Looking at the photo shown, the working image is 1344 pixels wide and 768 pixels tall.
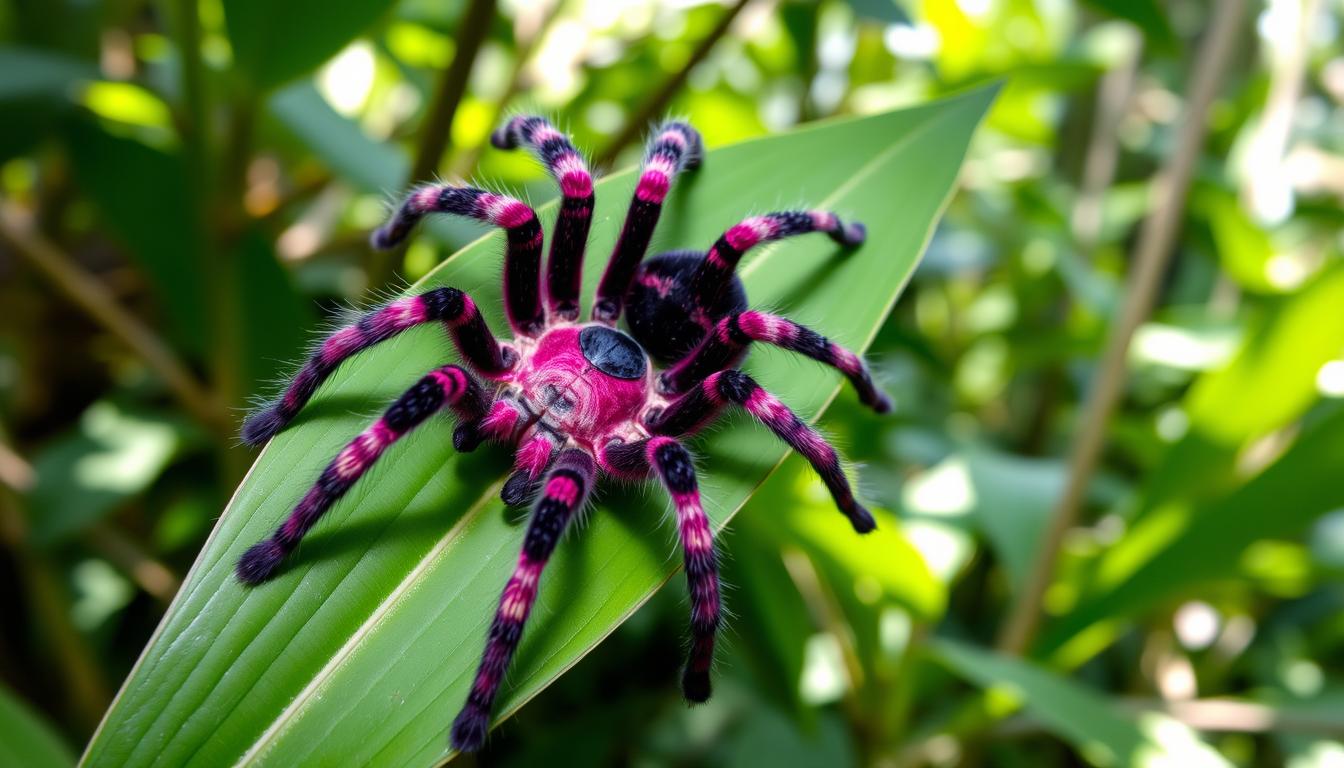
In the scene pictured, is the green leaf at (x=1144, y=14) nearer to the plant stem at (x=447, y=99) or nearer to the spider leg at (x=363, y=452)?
the plant stem at (x=447, y=99)

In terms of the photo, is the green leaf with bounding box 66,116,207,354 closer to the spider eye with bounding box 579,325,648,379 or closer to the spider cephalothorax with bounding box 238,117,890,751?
the spider cephalothorax with bounding box 238,117,890,751

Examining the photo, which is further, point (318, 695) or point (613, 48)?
point (613, 48)

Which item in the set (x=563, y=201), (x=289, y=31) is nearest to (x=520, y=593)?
(x=563, y=201)

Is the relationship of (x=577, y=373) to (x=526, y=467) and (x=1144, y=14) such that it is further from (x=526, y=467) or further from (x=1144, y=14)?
(x=1144, y=14)

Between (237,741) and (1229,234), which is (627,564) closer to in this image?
(237,741)

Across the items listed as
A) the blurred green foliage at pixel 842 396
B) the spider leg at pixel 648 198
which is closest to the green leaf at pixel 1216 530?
the blurred green foliage at pixel 842 396

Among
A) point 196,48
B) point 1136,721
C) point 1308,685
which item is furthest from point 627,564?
point 1308,685
